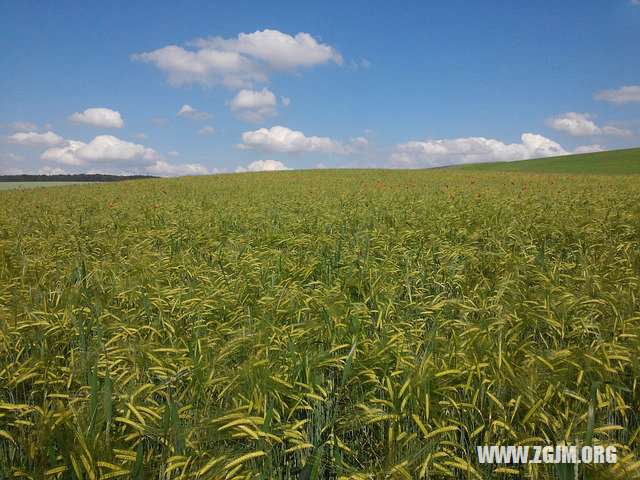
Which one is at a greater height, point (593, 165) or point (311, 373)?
point (593, 165)

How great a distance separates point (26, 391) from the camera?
2.24 m

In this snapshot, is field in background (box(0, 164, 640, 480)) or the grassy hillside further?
the grassy hillside

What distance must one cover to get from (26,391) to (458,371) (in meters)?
2.74

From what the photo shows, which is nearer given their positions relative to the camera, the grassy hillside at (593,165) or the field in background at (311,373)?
the field in background at (311,373)

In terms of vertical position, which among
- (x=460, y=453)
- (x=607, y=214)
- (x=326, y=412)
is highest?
(x=607, y=214)

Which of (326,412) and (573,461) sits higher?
(573,461)

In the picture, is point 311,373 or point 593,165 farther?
point 593,165

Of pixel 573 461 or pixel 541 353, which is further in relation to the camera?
pixel 541 353

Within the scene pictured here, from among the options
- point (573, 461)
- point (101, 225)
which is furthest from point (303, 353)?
point (101, 225)

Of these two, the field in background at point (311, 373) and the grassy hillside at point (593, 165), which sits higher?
the grassy hillside at point (593, 165)

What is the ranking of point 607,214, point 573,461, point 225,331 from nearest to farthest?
1. point 573,461
2. point 225,331
3. point 607,214

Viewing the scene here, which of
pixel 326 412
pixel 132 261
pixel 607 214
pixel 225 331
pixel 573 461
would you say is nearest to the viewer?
pixel 573 461

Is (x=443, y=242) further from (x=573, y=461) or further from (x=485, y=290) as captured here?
(x=573, y=461)

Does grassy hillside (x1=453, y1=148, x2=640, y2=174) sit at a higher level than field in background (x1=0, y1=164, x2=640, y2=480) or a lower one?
higher
